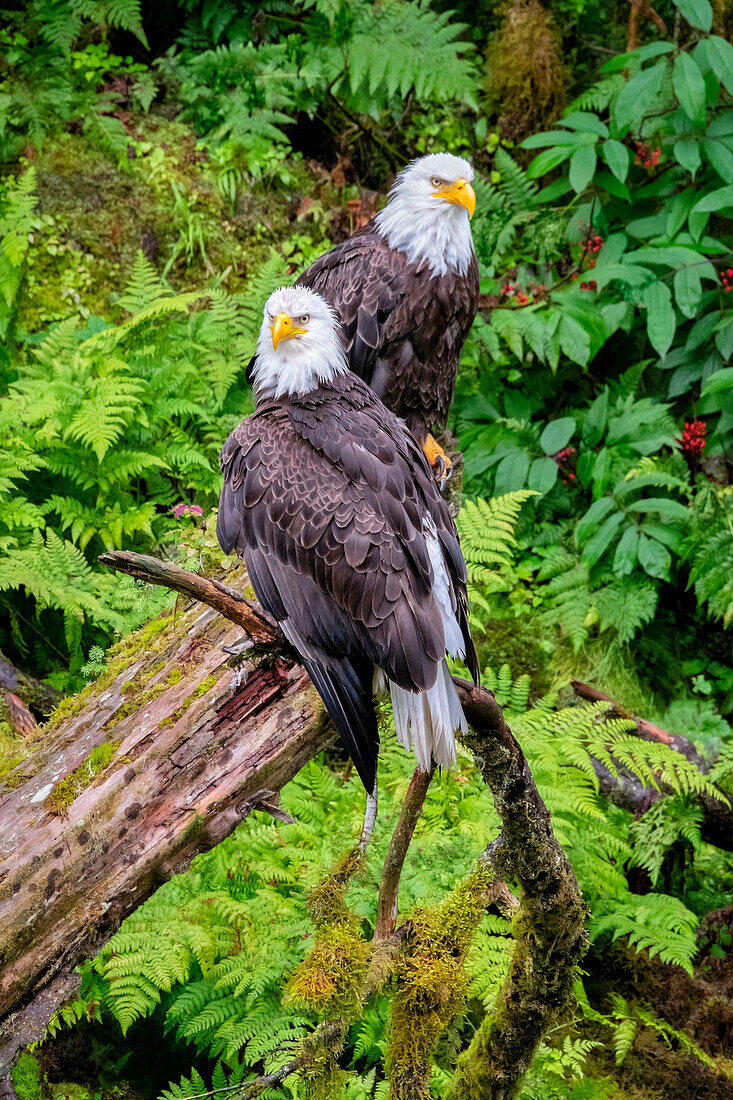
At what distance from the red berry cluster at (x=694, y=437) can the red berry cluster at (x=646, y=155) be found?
167cm

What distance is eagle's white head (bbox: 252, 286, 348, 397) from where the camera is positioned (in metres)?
3.02

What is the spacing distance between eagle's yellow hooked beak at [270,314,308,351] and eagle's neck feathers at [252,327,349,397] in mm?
24

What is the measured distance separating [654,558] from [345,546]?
2.91 meters

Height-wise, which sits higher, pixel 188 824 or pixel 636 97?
pixel 636 97

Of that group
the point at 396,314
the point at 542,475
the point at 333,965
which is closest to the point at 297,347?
the point at 396,314

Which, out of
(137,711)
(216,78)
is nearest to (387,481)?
(137,711)

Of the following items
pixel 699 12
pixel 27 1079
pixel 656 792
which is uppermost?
pixel 699 12

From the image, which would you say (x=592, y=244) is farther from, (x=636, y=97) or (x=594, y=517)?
(x=594, y=517)

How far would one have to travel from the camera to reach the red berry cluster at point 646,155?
18.3 feet

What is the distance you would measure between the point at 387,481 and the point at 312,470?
9.0 inches

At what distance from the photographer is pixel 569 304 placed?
17.8 ft

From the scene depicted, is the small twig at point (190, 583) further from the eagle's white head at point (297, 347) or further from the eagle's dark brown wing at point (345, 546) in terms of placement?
the eagle's white head at point (297, 347)

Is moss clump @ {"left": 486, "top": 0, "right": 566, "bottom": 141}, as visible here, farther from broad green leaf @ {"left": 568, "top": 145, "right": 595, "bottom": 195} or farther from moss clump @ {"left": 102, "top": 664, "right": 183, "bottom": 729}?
moss clump @ {"left": 102, "top": 664, "right": 183, "bottom": 729}

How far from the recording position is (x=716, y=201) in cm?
519
